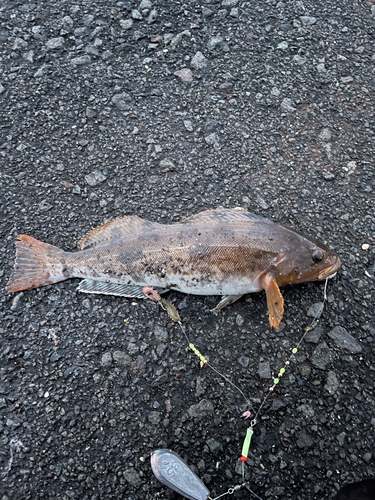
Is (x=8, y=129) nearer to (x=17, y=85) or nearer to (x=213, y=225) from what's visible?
(x=17, y=85)

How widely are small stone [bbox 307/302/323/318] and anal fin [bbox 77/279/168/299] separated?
139 cm

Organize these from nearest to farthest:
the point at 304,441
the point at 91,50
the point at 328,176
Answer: the point at 304,441, the point at 328,176, the point at 91,50

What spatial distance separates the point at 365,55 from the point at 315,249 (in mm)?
2816

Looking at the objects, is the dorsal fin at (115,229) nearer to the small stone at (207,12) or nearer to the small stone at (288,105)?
the small stone at (288,105)

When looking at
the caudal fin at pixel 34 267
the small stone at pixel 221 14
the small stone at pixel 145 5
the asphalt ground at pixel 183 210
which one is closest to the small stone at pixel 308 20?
the asphalt ground at pixel 183 210

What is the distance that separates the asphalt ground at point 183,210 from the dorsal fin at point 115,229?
296 millimetres

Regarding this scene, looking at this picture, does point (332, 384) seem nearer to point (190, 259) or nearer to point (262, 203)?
point (190, 259)

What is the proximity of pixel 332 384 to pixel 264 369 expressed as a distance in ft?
2.00

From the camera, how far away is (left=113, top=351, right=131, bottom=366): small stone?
11.3 ft

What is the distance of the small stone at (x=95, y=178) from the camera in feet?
13.7

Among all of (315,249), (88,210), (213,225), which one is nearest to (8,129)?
(88,210)

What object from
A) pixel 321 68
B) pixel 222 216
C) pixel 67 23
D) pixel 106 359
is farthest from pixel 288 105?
pixel 106 359

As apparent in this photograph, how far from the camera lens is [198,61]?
462 centimetres

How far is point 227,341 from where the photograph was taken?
3.49m
